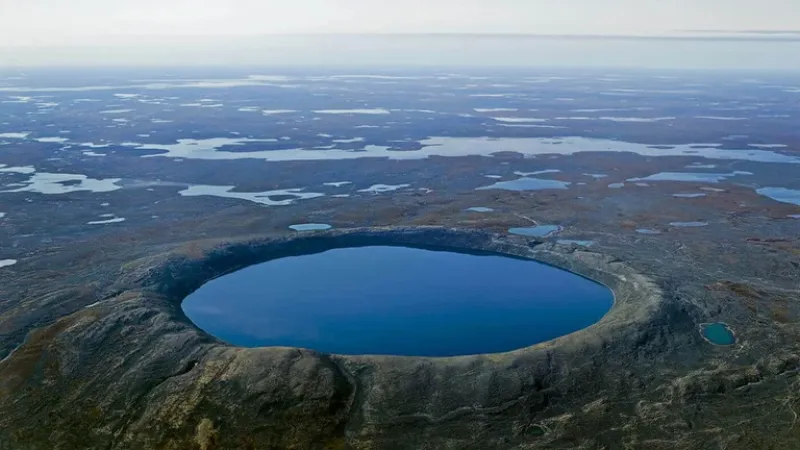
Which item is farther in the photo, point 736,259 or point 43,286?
point 736,259

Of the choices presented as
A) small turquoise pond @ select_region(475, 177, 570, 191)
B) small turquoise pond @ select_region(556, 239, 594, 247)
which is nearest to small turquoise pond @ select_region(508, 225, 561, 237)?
small turquoise pond @ select_region(556, 239, 594, 247)

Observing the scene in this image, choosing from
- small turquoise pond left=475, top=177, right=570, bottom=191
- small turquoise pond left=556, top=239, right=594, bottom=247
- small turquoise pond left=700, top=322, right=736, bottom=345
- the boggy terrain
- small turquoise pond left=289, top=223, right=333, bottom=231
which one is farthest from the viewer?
small turquoise pond left=475, top=177, right=570, bottom=191

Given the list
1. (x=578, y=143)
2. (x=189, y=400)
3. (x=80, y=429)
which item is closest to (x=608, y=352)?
(x=189, y=400)

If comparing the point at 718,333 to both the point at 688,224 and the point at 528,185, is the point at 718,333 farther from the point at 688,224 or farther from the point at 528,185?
the point at 528,185

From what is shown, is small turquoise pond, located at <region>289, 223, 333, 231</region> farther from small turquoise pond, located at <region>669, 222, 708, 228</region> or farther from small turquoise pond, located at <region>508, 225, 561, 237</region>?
small turquoise pond, located at <region>669, 222, 708, 228</region>

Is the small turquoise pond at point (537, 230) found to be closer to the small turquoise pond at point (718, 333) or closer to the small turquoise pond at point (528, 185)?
the small turquoise pond at point (528, 185)

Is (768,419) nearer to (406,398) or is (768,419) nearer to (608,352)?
(608,352)
